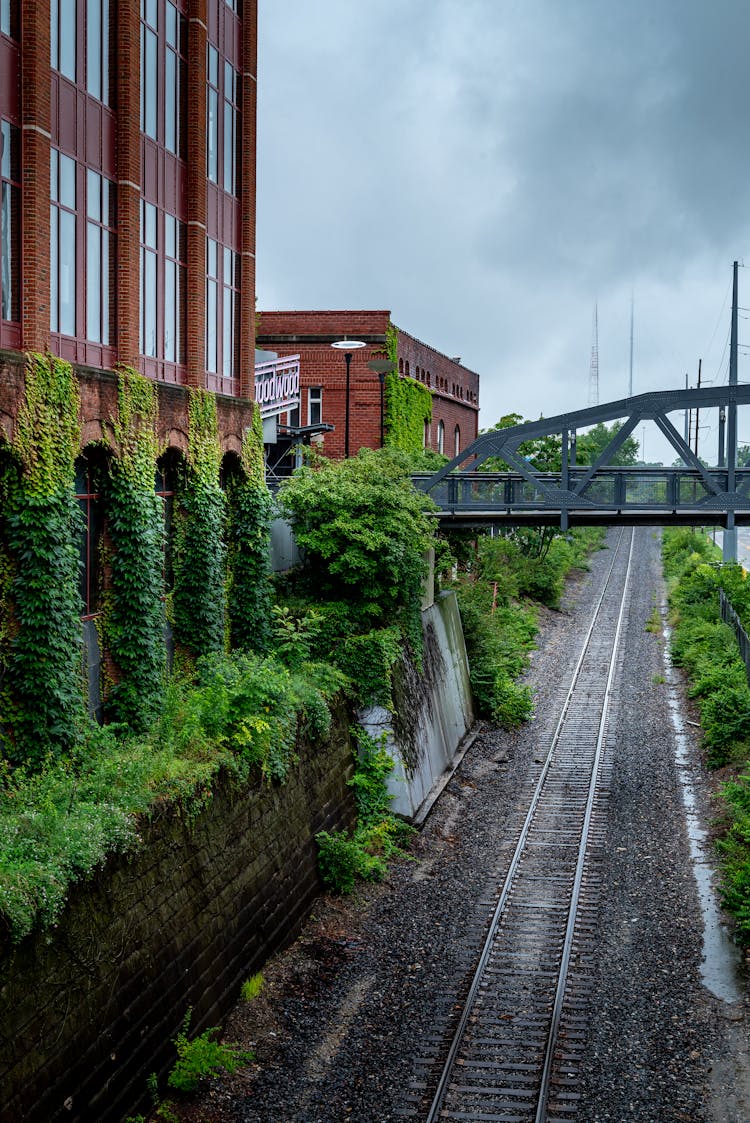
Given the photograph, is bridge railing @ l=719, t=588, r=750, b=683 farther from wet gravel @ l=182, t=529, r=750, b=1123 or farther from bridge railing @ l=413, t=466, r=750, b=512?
wet gravel @ l=182, t=529, r=750, b=1123

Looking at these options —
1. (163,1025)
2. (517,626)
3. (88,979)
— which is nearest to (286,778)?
(163,1025)

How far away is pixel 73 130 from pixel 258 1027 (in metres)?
13.4

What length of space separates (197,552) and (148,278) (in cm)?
509

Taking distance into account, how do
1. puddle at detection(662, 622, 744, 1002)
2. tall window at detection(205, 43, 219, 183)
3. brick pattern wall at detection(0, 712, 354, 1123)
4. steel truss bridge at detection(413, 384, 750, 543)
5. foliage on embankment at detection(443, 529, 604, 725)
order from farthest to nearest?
1. foliage on embankment at detection(443, 529, 604, 725)
2. steel truss bridge at detection(413, 384, 750, 543)
3. tall window at detection(205, 43, 219, 183)
4. puddle at detection(662, 622, 744, 1002)
5. brick pattern wall at detection(0, 712, 354, 1123)

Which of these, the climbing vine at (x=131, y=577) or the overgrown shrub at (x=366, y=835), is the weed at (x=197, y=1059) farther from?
A: the climbing vine at (x=131, y=577)

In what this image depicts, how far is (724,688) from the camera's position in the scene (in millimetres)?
28078

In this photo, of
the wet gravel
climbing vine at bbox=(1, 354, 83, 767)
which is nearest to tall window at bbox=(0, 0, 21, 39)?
climbing vine at bbox=(1, 354, 83, 767)

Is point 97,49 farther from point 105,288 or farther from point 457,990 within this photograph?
point 457,990

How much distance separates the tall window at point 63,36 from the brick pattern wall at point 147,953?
11.0m

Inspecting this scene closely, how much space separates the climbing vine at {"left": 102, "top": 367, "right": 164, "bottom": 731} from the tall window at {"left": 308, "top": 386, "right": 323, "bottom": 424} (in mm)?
22164

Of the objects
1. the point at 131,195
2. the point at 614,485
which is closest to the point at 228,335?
the point at 131,195

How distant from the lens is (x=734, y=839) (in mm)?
19594

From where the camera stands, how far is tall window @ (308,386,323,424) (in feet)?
130

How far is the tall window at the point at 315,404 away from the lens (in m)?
39.7
